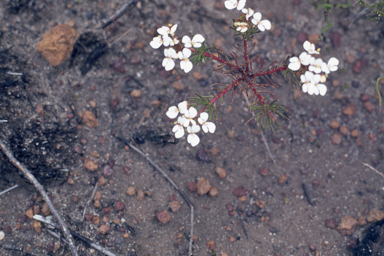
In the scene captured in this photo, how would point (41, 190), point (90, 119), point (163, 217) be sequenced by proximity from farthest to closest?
point (90, 119)
point (163, 217)
point (41, 190)

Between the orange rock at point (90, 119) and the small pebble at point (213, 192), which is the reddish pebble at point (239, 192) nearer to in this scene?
the small pebble at point (213, 192)

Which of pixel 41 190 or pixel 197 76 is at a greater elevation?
pixel 197 76

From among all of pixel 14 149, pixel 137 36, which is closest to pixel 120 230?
pixel 14 149

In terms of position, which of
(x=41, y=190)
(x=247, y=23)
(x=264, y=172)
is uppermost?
(x=247, y=23)

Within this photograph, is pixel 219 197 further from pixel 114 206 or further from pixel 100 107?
pixel 100 107

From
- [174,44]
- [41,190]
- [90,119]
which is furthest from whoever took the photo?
[90,119]

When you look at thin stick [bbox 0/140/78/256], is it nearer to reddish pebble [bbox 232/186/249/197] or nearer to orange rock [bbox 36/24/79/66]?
orange rock [bbox 36/24/79/66]

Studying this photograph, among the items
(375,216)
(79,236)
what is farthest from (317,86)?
(79,236)

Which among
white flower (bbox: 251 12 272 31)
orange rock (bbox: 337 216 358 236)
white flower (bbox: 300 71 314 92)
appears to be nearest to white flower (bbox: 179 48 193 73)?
white flower (bbox: 251 12 272 31)

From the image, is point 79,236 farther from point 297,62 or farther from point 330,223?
point 330,223

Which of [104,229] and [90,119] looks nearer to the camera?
[104,229]
